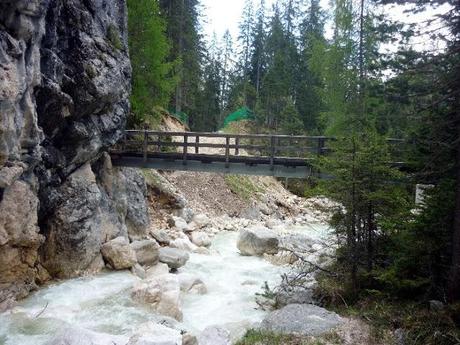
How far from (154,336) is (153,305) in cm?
310

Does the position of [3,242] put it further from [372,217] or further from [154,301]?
[372,217]

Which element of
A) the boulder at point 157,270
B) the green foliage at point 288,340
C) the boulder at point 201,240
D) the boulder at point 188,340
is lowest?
the boulder at point 201,240

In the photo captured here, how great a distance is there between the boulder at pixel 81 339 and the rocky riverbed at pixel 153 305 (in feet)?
0.05

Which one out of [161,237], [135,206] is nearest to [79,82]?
[135,206]

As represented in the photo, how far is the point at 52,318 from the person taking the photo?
8.70m

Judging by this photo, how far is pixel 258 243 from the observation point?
15.8m

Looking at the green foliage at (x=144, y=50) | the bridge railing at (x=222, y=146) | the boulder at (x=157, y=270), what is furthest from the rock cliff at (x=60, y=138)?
the green foliage at (x=144, y=50)

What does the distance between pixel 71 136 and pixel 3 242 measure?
13.2 ft

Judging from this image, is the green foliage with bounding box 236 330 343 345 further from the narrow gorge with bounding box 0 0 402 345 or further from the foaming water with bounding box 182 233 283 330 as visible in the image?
the foaming water with bounding box 182 233 283 330

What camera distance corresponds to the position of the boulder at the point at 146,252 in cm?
1315

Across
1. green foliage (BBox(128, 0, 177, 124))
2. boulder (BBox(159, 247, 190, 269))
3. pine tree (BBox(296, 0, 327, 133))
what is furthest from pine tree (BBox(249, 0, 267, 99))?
boulder (BBox(159, 247, 190, 269))

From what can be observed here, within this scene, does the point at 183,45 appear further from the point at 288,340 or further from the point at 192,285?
the point at 288,340

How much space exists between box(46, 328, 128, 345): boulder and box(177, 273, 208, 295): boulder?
4.72m

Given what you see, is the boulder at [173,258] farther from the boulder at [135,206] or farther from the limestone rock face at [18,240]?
the limestone rock face at [18,240]
